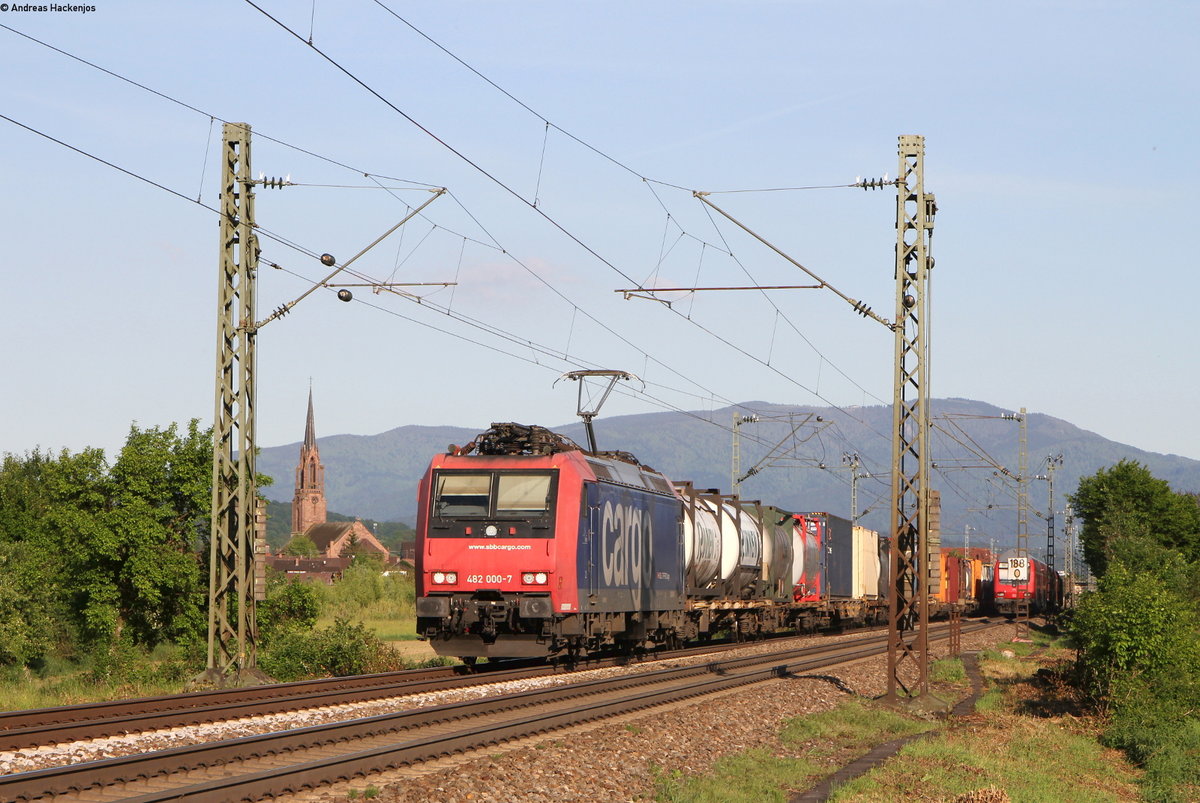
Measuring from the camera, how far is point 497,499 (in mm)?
24016

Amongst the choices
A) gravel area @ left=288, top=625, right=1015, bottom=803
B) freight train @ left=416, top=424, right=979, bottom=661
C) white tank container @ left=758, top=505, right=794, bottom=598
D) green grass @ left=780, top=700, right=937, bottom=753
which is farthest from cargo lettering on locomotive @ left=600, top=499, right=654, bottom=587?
white tank container @ left=758, top=505, right=794, bottom=598

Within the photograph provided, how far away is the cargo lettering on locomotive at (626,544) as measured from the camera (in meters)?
25.9

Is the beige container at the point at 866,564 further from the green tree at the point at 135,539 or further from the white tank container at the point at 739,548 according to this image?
the green tree at the point at 135,539

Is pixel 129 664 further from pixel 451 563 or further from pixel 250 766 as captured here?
pixel 250 766

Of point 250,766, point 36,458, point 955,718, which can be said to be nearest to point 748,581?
point 955,718

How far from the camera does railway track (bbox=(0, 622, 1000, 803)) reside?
449 inches

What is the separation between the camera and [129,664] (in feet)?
89.1

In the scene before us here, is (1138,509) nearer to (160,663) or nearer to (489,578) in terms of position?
(160,663)

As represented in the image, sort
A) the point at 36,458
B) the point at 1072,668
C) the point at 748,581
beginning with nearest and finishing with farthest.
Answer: the point at 1072,668 < the point at 748,581 < the point at 36,458

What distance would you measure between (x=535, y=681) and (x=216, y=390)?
7600 millimetres

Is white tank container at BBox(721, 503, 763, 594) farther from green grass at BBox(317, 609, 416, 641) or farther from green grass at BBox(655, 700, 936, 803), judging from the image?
green grass at BBox(317, 609, 416, 641)

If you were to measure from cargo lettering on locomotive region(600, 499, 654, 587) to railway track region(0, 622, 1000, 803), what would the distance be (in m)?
3.64

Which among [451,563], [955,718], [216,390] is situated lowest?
[955,718]

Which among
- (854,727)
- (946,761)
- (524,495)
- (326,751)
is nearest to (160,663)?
(524,495)
